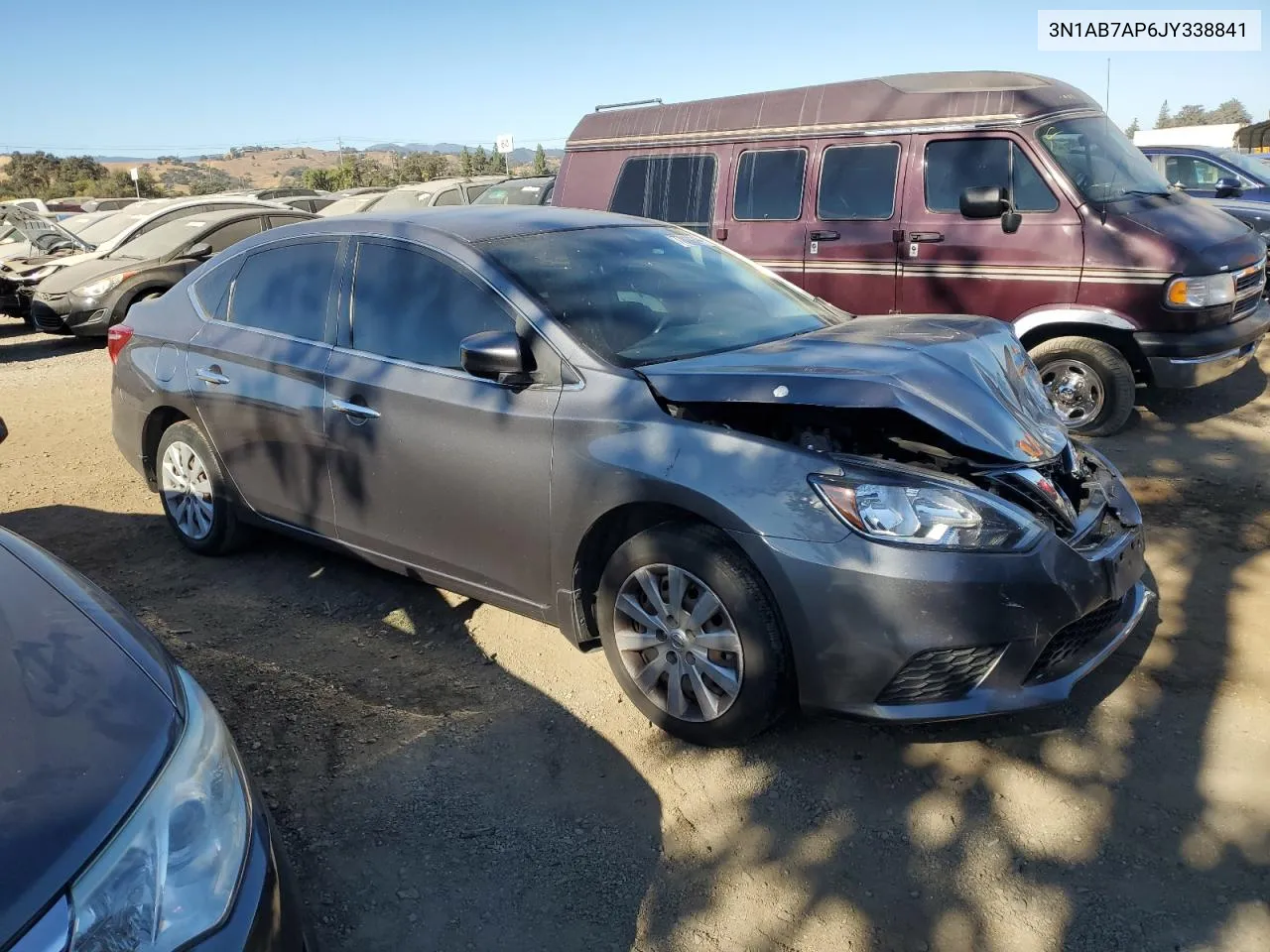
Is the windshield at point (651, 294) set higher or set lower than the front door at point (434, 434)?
higher

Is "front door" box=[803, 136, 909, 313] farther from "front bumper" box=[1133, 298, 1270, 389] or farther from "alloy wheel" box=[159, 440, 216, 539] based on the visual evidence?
"alloy wheel" box=[159, 440, 216, 539]

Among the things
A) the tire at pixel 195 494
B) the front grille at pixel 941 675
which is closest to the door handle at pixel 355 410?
the tire at pixel 195 494

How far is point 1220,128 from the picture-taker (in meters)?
31.2

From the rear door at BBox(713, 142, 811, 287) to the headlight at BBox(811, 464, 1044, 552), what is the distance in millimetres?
4641

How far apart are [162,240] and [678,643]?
11.0 m

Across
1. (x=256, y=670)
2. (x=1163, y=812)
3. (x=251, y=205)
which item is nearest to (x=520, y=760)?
(x=256, y=670)

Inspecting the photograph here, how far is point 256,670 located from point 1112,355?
5396 millimetres

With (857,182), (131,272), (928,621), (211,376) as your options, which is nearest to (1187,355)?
(857,182)

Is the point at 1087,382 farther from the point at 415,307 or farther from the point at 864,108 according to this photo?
the point at 415,307

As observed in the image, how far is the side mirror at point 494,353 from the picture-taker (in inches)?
129

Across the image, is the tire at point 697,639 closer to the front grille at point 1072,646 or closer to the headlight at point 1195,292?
the front grille at point 1072,646

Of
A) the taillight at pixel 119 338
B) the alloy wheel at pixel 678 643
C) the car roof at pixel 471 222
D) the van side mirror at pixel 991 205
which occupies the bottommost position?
the alloy wheel at pixel 678 643

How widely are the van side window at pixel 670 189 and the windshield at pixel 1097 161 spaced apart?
8.21 ft

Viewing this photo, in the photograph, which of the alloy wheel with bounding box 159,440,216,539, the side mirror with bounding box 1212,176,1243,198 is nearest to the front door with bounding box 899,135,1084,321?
the side mirror with bounding box 1212,176,1243,198
